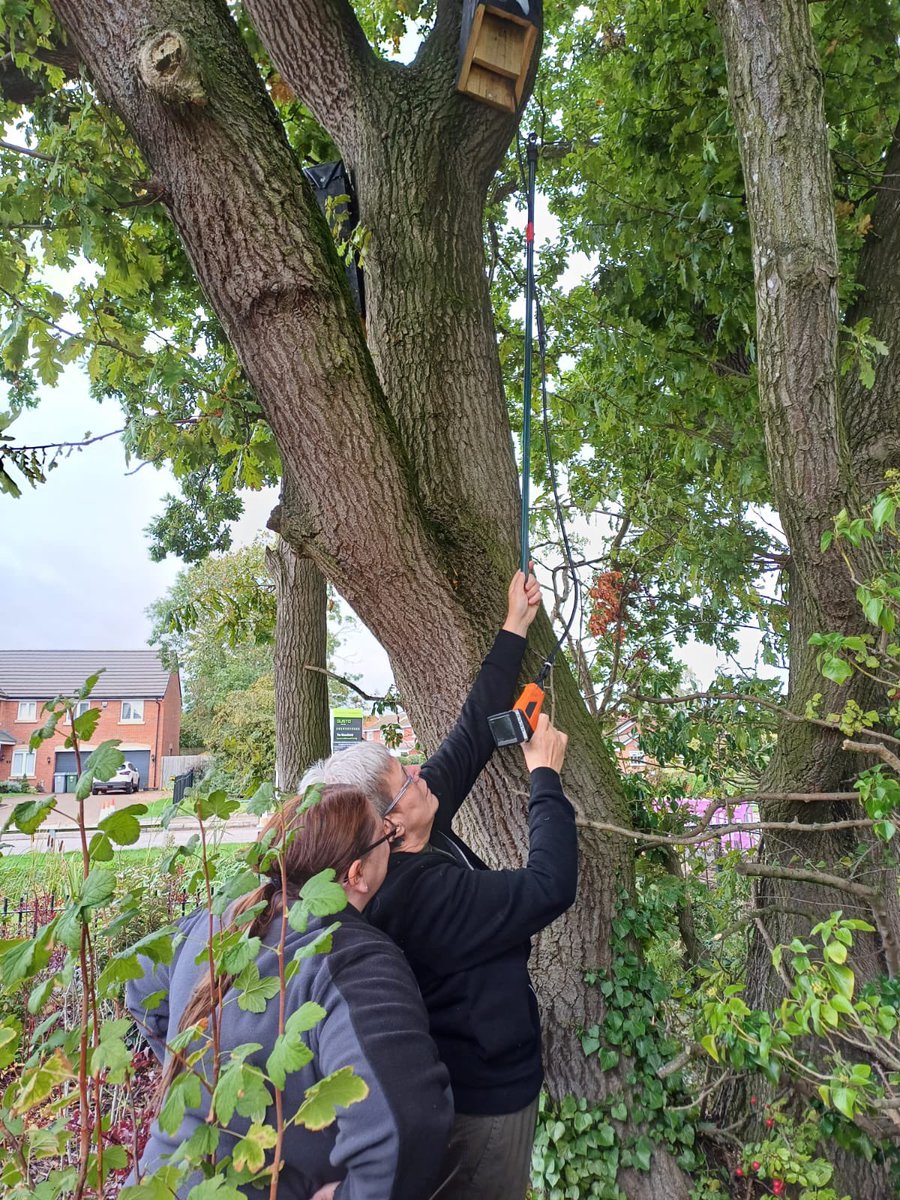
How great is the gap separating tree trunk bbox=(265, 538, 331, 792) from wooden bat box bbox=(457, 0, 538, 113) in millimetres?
3479

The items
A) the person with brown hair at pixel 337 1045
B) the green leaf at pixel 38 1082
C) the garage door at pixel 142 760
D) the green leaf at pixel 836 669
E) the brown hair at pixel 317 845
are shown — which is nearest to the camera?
the green leaf at pixel 38 1082

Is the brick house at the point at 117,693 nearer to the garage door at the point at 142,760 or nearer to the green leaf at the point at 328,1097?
the garage door at the point at 142,760

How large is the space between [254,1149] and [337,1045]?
400 millimetres

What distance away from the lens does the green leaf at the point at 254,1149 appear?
799mm

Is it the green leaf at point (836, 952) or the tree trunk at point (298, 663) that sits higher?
the tree trunk at point (298, 663)

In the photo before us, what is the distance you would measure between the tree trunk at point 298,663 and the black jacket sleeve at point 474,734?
347 centimetres

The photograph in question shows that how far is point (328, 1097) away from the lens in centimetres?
78

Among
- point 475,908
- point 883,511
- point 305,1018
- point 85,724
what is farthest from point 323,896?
point 883,511

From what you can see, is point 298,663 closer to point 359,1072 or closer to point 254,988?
point 359,1072

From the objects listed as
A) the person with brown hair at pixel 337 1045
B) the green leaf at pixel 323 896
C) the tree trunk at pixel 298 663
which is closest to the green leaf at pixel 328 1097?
the green leaf at pixel 323 896

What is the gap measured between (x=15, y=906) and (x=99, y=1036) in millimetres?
7963

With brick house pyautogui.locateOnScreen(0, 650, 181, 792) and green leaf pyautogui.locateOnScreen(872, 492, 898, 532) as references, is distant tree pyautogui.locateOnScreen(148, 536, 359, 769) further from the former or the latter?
green leaf pyautogui.locateOnScreen(872, 492, 898, 532)

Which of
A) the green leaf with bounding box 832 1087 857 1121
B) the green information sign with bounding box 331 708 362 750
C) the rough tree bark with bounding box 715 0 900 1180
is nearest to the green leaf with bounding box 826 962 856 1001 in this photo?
the green leaf with bounding box 832 1087 857 1121

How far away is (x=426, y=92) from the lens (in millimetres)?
3139
